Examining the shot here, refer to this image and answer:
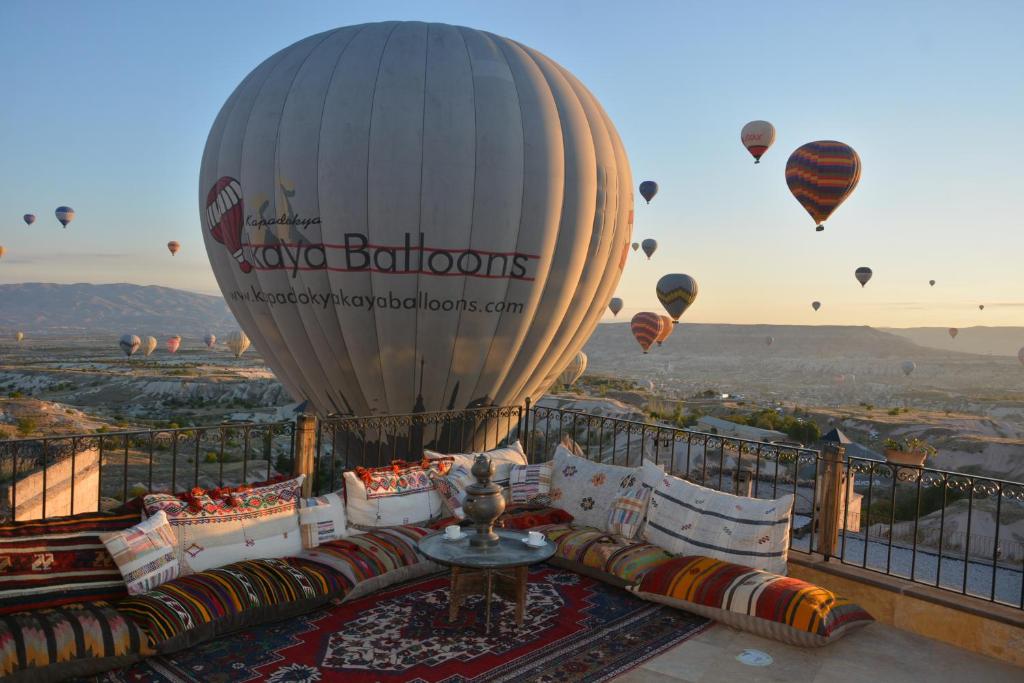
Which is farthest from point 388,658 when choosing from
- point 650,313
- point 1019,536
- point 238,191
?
point 650,313

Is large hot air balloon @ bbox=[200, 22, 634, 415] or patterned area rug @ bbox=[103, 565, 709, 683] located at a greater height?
large hot air balloon @ bbox=[200, 22, 634, 415]

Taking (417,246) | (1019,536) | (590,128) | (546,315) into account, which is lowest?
(1019,536)

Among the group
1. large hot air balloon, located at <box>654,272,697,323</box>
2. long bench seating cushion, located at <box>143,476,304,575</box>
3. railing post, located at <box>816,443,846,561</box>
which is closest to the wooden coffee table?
long bench seating cushion, located at <box>143,476,304,575</box>

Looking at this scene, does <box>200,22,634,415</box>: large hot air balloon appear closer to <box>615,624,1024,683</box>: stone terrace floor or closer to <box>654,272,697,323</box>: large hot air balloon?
<box>615,624,1024,683</box>: stone terrace floor

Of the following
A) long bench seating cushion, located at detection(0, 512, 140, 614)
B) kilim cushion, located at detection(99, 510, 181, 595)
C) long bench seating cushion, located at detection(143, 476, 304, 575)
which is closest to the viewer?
long bench seating cushion, located at detection(0, 512, 140, 614)

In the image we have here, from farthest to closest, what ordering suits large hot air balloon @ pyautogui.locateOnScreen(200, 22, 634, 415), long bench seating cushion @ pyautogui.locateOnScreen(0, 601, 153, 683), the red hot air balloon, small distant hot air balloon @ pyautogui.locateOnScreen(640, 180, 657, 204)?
small distant hot air balloon @ pyautogui.locateOnScreen(640, 180, 657, 204) → the red hot air balloon → large hot air balloon @ pyautogui.locateOnScreen(200, 22, 634, 415) → long bench seating cushion @ pyautogui.locateOnScreen(0, 601, 153, 683)

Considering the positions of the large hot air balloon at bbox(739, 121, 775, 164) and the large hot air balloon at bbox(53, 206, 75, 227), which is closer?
the large hot air balloon at bbox(739, 121, 775, 164)

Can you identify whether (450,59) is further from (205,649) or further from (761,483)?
(761,483)

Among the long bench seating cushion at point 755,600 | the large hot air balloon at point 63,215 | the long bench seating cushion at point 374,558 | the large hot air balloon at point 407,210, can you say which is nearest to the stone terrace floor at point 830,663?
the long bench seating cushion at point 755,600
